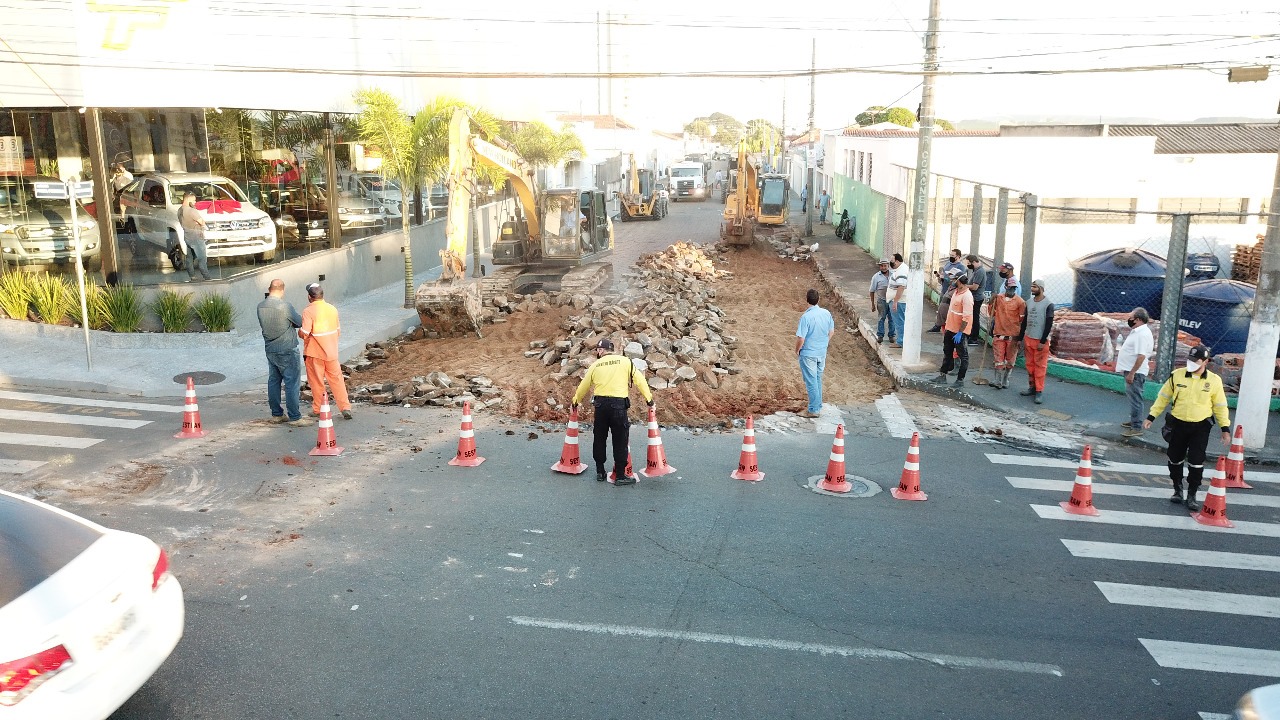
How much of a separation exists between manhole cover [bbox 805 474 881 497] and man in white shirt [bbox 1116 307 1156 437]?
4349 mm

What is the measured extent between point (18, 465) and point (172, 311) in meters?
7.00

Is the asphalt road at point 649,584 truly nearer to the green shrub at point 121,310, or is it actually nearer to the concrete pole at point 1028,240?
the concrete pole at point 1028,240

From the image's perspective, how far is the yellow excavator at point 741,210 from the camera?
3534 cm

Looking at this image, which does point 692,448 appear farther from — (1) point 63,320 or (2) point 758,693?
(1) point 63,320

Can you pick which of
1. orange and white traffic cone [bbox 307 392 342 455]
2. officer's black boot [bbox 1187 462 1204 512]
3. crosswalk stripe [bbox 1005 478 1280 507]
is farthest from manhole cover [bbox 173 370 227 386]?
officer's black boot [bbox 1187 462 1204 512]

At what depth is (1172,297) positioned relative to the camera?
13180mm

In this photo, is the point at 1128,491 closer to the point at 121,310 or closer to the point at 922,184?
the point at 922,184

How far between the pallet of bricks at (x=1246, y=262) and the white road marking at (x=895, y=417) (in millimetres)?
15540

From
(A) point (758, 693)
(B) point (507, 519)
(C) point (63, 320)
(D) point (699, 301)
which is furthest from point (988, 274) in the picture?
(C) point (63, 320)

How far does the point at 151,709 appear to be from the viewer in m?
5.70

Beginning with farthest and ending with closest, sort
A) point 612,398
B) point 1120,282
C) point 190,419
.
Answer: point 1120,282 → point 190,419 → point 612,398

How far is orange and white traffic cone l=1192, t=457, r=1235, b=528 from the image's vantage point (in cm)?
909

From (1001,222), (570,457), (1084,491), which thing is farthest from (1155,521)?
(1001,222)

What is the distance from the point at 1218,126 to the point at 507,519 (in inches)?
1732
